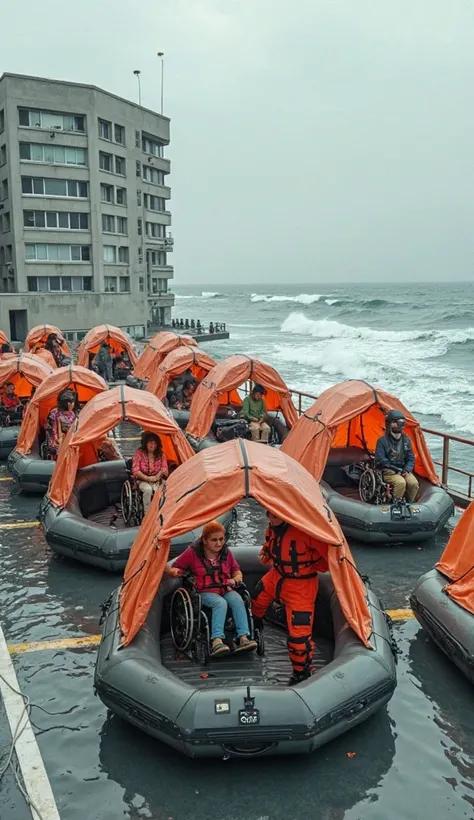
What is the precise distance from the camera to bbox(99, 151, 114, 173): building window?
47.8m

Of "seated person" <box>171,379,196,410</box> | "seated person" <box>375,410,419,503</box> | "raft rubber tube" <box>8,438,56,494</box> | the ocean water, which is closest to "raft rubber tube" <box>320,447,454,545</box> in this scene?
"seated person" <box>375,410,419,503</box>

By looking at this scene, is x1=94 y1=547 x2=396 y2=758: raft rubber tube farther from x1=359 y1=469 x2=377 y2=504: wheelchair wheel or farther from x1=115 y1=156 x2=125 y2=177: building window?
x1=115 y1=156 x2=125 y2=177: building window

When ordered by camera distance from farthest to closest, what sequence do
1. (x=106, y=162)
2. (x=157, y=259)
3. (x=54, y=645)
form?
(x=157, y=259)
(x=106, y=162)
(x=54, y=645)

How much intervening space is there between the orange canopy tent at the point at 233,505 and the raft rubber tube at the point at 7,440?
1021 cm

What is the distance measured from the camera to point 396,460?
39.2ft

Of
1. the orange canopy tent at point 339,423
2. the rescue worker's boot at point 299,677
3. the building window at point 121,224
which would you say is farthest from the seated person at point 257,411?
the building window at point 121,224

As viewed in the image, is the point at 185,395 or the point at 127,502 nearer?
the point at 127,502

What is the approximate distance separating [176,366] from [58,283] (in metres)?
28.9

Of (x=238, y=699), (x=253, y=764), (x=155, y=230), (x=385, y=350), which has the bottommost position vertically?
(x=385, y=350)

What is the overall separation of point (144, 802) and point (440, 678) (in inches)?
142

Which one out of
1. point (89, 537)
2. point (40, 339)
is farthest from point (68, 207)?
point (89, 537)

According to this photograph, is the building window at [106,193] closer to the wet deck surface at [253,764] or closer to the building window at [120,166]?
the building window at [120,166]

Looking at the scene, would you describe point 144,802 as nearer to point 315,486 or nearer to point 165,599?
point 165,599

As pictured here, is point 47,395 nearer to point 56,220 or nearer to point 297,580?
point 297,580
